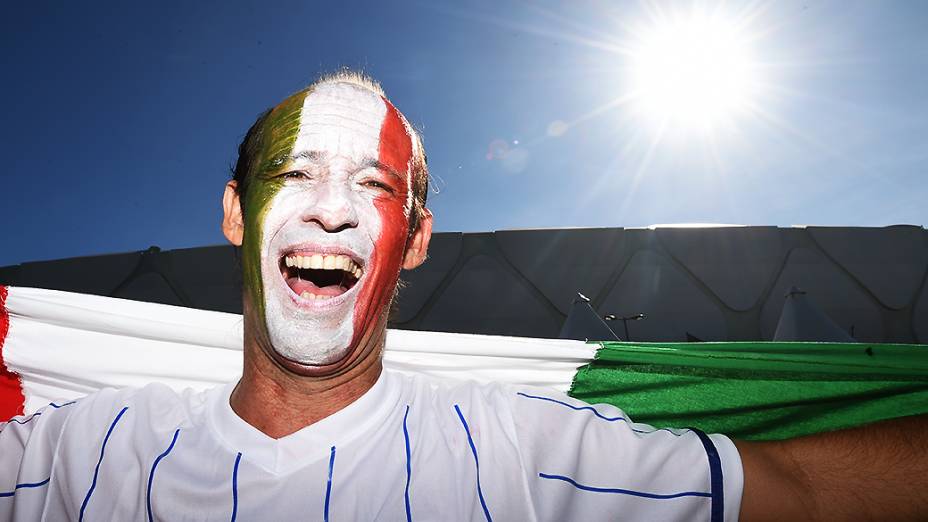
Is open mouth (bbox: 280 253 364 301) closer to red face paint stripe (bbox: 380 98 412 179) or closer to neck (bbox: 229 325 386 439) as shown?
neck (bbox: 229 325 386 439)

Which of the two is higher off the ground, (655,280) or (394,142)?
(655,280)

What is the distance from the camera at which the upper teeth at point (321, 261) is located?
1154mm

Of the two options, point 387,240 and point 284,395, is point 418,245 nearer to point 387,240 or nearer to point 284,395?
point 387,240

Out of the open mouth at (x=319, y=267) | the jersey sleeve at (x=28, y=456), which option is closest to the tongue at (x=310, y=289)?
the open mouth at (x=319, y=267)

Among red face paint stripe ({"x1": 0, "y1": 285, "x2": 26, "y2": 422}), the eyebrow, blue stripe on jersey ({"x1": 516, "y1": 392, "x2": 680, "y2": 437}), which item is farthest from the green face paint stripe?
red face paint stripe ({"x1": 0, "y1": 285, "x2": 26, "y2": 422})

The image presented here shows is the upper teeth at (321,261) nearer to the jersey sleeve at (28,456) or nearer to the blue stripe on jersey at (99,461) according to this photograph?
the blue stripe on jersey at (99,461)

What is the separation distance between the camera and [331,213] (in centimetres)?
117

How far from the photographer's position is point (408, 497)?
982mm

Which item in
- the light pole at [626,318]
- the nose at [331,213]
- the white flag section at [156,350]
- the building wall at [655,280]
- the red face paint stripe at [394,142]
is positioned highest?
the building wall at [655,280]

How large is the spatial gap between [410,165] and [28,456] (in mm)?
1228

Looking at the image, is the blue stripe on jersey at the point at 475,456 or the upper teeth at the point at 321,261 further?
the upper teeth at the point at 321,261

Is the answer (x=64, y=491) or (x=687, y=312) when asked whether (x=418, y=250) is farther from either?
(x=687, y=312)

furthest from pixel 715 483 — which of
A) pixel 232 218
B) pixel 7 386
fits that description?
pixel 7 386

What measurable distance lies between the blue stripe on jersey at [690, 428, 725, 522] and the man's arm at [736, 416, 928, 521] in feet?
0.15
